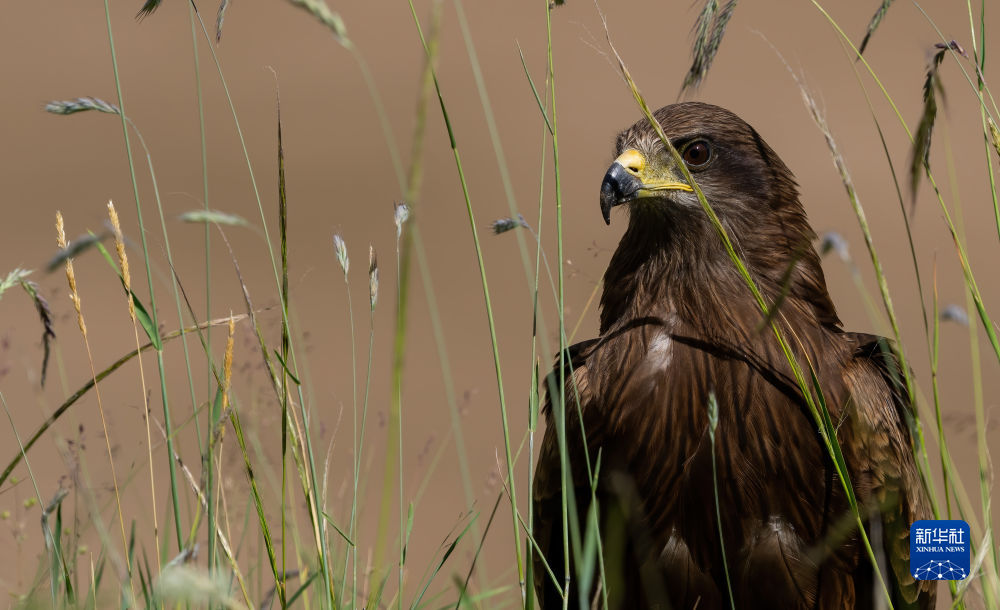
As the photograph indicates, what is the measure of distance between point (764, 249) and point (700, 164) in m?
0.37

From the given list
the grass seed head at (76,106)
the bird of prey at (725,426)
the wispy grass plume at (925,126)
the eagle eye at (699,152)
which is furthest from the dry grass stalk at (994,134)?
the grass seed head at (76,106)

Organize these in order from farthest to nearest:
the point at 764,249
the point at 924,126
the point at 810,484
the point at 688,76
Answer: the point at 764,249 → the point at 810,484 → the point at 688,76 → the point at 924,126

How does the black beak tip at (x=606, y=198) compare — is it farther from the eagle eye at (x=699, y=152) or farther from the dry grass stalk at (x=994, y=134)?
the dry grass stalk at (x=994, y=134)

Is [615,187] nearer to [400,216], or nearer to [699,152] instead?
[699,152]

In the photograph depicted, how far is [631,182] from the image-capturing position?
2996mm

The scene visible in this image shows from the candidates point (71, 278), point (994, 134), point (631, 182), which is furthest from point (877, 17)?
point (71, 278)

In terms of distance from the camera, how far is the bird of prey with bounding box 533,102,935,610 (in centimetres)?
269

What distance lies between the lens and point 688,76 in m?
2.13

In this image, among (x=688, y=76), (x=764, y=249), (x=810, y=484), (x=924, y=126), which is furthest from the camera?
(x=764, y=249)

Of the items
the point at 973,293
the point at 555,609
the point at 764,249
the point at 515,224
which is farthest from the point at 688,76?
the point at 555,609

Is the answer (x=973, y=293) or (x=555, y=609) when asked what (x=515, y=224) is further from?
(x=555, y=609)

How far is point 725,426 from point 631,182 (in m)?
0.81

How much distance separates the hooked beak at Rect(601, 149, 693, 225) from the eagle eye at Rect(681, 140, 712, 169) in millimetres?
193

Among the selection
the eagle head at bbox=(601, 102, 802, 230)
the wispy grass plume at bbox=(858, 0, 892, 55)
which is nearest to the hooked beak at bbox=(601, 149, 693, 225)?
the eagle head at bbox=(601, 102, 802, 230)
